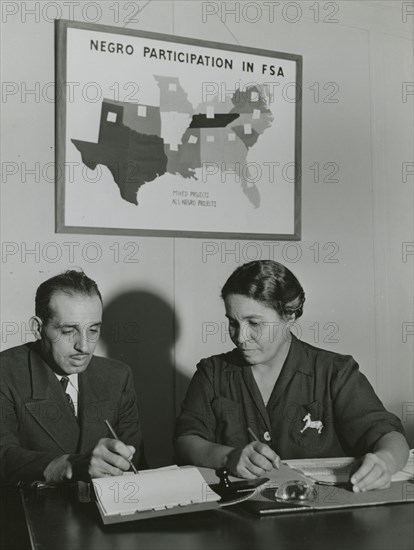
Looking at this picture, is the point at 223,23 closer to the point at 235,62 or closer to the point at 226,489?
the point at 235,62

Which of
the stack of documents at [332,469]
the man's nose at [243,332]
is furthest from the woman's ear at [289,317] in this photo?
the stack of documents at [332,469]

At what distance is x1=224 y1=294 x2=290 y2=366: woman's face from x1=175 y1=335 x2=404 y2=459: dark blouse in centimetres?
8

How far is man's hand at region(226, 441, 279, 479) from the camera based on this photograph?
1.56 m

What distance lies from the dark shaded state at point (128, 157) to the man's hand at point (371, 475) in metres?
1.57

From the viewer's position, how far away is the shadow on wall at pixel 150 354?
2.76 metres

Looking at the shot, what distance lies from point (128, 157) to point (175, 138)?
23cm

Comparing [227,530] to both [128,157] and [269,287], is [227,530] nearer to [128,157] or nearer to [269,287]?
[269,287]

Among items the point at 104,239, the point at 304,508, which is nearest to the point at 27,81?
the point at 104,239

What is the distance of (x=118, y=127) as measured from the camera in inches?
108

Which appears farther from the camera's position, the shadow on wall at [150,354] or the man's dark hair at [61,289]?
the shadow on wall at [150,354]

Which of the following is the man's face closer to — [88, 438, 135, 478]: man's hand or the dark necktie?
the dark necktie

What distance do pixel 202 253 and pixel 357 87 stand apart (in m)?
1.17

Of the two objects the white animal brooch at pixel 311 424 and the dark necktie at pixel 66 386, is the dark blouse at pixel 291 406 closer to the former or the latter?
the white animal brooch at pixel 311 424

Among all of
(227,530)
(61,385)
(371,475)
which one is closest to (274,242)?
(61,385)
